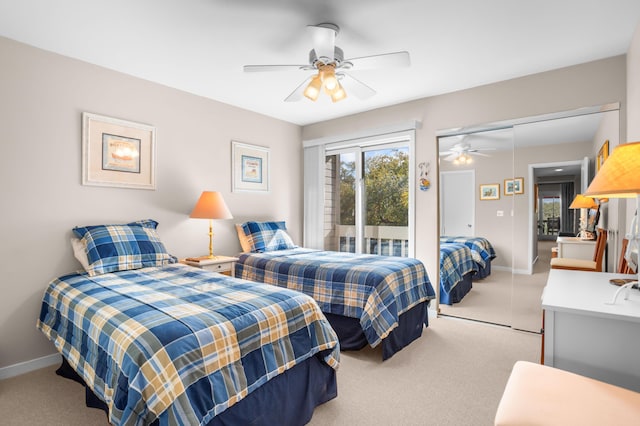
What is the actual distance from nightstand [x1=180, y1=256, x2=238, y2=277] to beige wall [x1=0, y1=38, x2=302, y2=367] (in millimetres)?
328

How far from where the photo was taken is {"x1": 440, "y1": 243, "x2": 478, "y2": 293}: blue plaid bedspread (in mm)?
3864

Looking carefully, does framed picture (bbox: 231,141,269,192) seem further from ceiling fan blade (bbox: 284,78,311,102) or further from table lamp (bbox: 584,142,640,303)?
table lamp (bbox: 584,142,640,303)

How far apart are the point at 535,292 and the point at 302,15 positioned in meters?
3.35

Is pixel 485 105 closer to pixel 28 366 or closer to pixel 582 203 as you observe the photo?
pixel 582 203

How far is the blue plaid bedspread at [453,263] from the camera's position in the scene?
3.86 m

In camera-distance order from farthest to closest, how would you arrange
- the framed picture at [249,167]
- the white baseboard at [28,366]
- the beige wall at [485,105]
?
the framed picture at [249,167], the beige wall at [485,105], the white baseboard at [28,366]

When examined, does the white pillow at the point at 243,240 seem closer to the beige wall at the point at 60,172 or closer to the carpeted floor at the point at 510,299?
the beige wall at the point at 60,172

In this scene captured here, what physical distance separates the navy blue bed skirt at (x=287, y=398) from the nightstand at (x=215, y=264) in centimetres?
158

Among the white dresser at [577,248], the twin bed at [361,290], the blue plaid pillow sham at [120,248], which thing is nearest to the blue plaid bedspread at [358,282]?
the twin bed at [361,290]

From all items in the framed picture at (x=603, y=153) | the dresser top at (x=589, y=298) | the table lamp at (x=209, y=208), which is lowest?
the dresser top at (x=589, y=298)

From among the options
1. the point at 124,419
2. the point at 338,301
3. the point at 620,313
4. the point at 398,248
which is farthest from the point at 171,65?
the point at 620,313

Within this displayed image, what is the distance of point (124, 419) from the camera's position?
1.32 meters

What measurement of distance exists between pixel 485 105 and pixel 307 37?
2134mm

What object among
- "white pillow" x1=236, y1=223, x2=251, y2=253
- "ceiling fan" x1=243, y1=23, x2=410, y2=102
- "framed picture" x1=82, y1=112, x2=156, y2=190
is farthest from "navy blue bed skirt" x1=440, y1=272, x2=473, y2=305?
"framed picture" x1=82, y1=112, x2=156, y2=190
